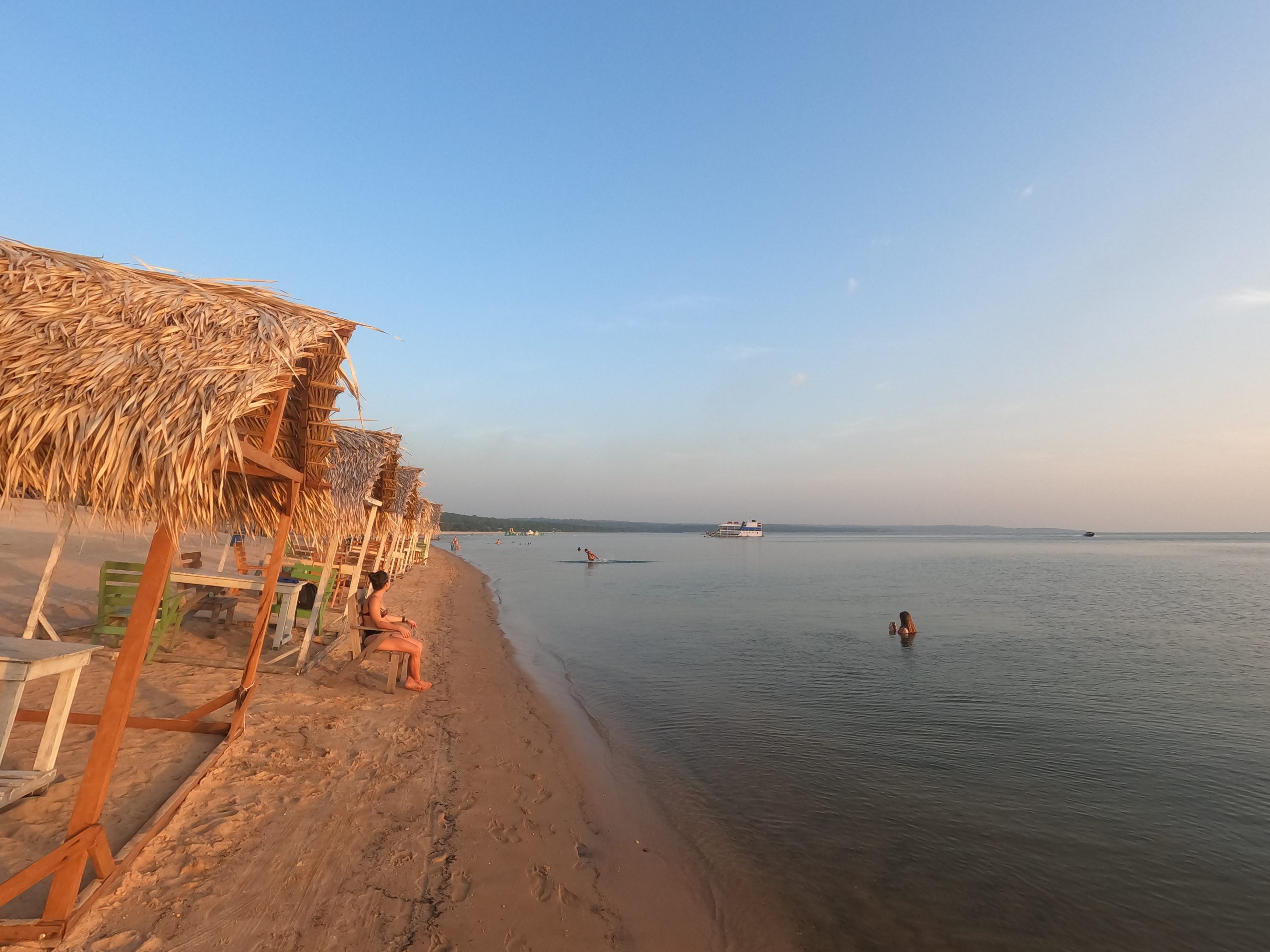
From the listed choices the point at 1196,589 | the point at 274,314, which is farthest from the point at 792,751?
the point at 1196,589

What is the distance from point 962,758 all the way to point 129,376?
889 cm

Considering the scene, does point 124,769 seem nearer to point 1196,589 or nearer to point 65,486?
point 65,486

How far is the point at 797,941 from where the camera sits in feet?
12.5

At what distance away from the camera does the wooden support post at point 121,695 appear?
2.79 metres

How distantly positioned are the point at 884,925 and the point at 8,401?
6032 millimetres

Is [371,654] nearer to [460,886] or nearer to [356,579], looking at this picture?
[356,579]

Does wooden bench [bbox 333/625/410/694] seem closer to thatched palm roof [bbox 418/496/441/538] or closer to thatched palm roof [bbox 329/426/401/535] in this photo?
thatched palm roof [bbox 329/426/401/535]

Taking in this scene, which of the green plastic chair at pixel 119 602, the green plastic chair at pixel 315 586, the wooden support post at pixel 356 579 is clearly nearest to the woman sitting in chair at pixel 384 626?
the green plastic chair at pixel 315 586

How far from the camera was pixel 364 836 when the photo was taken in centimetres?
404

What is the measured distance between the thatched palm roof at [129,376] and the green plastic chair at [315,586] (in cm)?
528

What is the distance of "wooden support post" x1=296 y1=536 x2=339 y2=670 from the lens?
7.39m

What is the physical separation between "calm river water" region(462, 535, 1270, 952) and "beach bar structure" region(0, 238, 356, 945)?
164 inches

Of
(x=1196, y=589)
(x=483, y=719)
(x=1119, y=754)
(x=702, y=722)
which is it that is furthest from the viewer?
(x=1196, y=589)

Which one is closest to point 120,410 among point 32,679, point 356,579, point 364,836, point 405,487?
point 32,679
